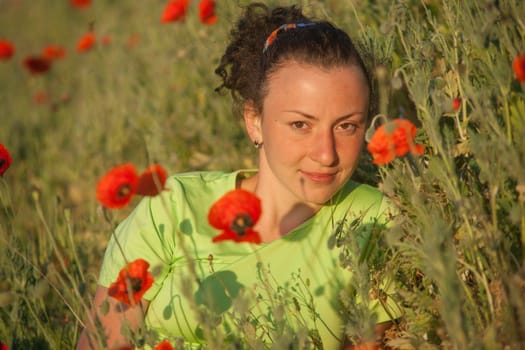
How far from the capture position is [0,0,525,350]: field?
1628 millimetres

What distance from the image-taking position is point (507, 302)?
1.59 meters

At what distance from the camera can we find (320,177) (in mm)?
2055

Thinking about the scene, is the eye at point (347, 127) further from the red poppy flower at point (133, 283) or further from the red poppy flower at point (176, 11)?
the red poppy flower at point (176, 11)

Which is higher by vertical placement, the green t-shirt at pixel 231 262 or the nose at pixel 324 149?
the nose at pixel 324 149

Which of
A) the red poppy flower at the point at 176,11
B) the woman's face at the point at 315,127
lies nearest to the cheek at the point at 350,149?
the woman's face at the point at 315,127

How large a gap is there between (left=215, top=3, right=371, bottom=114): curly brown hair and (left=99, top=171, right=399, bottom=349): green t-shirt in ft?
1.37

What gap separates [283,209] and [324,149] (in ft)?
1.31

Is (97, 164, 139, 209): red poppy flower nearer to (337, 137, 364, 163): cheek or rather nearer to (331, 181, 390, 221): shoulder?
(337, 137, 364, 163): cheek

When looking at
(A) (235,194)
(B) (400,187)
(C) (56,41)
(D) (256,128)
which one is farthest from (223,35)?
(C) (56,41)

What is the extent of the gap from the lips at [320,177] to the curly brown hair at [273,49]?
323 mm

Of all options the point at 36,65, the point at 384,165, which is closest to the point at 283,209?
the point at 384,165

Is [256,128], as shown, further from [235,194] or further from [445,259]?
[445,259]

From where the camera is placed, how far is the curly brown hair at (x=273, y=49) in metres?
2.14

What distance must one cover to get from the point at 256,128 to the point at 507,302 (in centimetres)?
104
